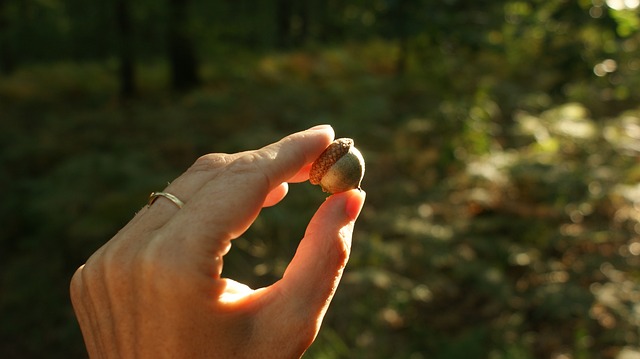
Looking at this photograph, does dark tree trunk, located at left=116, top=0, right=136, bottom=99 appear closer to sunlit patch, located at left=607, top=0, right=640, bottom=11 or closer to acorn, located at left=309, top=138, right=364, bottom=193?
sunlit patch, located at left=607, top=0, right=640, bottom=11

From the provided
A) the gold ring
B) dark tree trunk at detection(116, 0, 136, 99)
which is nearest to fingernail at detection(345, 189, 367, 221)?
the gold ring

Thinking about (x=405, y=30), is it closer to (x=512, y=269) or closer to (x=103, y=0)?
(x=512, y=269)

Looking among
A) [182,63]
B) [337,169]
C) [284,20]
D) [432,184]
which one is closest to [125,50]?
[182,63]

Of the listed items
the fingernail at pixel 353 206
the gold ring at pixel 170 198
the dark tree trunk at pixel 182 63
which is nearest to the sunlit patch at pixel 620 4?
the fingernail at pixel 353 206

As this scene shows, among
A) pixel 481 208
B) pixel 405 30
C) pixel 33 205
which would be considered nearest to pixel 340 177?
pixel 405 30

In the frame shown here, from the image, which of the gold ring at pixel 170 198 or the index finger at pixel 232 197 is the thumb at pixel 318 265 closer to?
the index finger at pixel 232 197

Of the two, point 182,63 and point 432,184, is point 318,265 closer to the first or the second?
point 432,184
